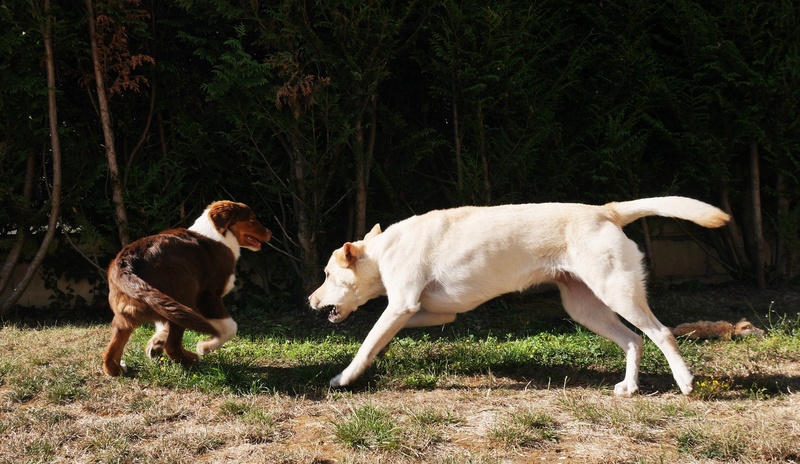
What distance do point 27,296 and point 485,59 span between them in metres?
5.75

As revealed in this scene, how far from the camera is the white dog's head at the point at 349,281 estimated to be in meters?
4.70

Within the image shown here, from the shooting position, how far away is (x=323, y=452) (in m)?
3.14

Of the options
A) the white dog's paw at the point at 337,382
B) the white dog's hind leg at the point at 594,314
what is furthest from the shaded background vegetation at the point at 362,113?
the white dog's paw at the point at 337,382

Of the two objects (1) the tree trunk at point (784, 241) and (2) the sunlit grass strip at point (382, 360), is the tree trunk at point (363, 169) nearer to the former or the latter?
(2) the sunlit grass strip at point (382, 360)

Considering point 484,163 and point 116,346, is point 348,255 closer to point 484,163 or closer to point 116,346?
point 116,346

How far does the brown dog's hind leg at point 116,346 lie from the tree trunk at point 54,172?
9.93 ft

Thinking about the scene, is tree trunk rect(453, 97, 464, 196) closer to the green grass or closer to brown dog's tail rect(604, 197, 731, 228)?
brown dog's tail rect(604, 197, 731, 228)

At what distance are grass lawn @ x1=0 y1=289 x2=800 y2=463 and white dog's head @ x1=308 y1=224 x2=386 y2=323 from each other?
1.47 ft

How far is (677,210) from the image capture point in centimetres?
416

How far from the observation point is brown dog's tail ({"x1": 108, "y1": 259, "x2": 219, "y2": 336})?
3.80 m

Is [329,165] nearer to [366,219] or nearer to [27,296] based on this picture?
[366,219]

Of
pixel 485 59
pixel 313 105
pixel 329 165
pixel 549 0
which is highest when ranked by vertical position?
pixel 549 0

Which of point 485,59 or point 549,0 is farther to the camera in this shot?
point 549,0

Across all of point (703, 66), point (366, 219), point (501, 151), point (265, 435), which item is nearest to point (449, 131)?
point (501, 151)
